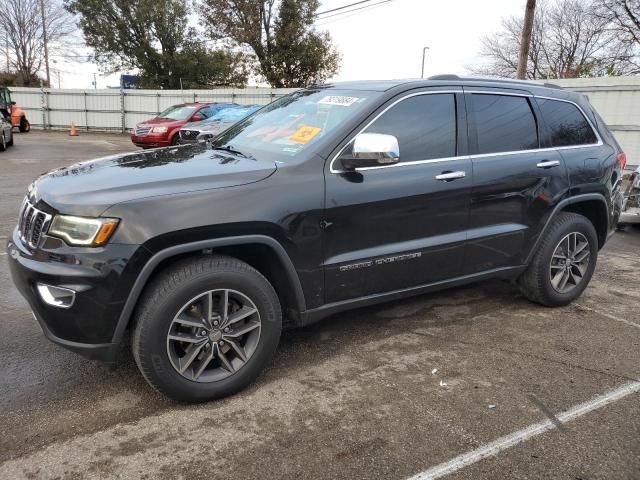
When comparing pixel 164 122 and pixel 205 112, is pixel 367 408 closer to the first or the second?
pixel 164 122

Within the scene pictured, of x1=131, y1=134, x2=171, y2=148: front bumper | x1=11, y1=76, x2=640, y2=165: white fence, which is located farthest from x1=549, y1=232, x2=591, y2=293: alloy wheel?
x1=11, y1=76, x2=640, y2=165: white fence

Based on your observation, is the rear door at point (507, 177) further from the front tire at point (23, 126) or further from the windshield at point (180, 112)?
the front tire at point (23, 126)

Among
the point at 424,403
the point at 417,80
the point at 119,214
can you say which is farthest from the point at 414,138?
the point at 119,214

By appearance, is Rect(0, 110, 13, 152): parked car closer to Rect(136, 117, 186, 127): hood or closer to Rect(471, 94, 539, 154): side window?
Rect(136, 117, 186, 127): hood

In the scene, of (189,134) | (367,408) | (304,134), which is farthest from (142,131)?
(367,408)

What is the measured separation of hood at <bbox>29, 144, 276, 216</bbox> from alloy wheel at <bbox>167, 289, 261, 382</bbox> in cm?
62

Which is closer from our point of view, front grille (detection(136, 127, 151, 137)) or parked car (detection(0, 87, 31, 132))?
front grille (detection(136, 127, 151, 137))

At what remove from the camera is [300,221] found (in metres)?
3.09

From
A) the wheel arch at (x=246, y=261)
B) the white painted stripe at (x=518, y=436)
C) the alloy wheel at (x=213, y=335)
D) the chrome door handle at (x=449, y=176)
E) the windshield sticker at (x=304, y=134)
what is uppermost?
the windshield sticker at (x=304, y=134)

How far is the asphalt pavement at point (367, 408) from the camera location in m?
2.52

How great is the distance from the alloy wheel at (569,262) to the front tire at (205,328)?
8.66ft

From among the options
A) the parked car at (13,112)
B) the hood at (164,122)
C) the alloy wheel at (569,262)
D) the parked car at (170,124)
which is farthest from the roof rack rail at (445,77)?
the parked car at (13,112)

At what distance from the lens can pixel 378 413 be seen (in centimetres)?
294

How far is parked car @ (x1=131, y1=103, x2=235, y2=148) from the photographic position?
1541cm
